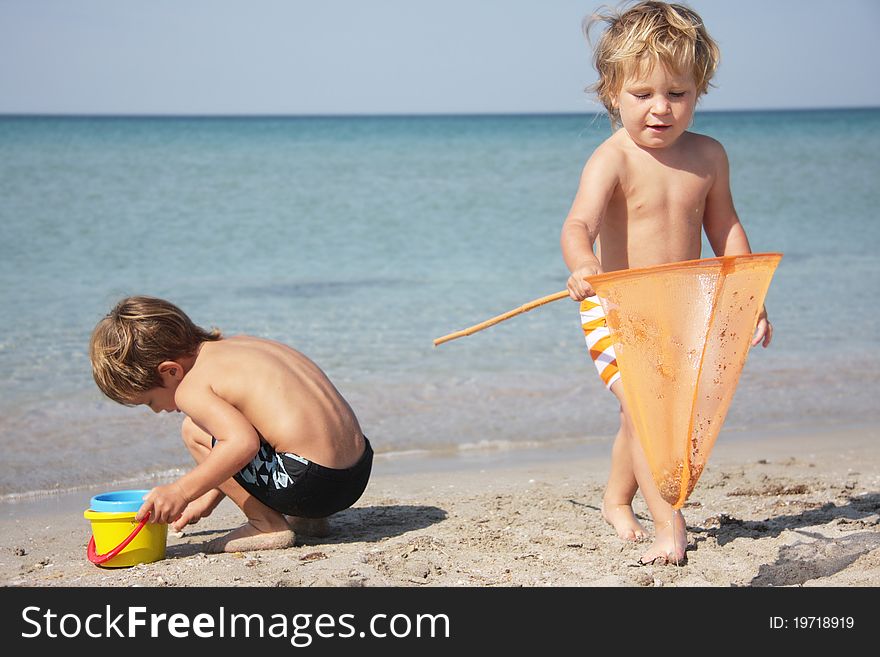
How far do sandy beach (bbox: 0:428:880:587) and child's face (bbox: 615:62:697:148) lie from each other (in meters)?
1.22

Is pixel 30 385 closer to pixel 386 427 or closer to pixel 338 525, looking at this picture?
pixel 386 427

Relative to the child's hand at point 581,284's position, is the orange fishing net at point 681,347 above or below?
below

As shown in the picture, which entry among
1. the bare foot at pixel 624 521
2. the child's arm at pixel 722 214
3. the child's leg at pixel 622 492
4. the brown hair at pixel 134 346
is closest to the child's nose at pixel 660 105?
the child's arm at pixel 722 214

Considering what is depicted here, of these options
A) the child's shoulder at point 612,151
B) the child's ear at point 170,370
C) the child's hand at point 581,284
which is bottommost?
the child's ear at point 170,370

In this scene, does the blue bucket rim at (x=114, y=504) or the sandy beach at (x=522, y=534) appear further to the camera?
the blue bucket rim at (x=114, y=504)

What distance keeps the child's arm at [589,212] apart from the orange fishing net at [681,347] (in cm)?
19

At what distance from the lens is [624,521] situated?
10.8 feet

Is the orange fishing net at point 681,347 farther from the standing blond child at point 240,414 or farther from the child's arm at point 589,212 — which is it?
the standing blond child at point 240,414

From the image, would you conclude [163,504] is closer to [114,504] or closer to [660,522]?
[114,504]

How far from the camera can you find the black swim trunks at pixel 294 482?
305 cm

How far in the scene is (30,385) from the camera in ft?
17.3

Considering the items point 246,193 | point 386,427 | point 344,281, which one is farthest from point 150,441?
point 246,193

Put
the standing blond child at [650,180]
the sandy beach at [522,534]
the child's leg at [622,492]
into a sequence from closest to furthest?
1. the sandy beach at [522,534]
2. the standing blond child at [650,180]
3. the child's leg at [622,492]
